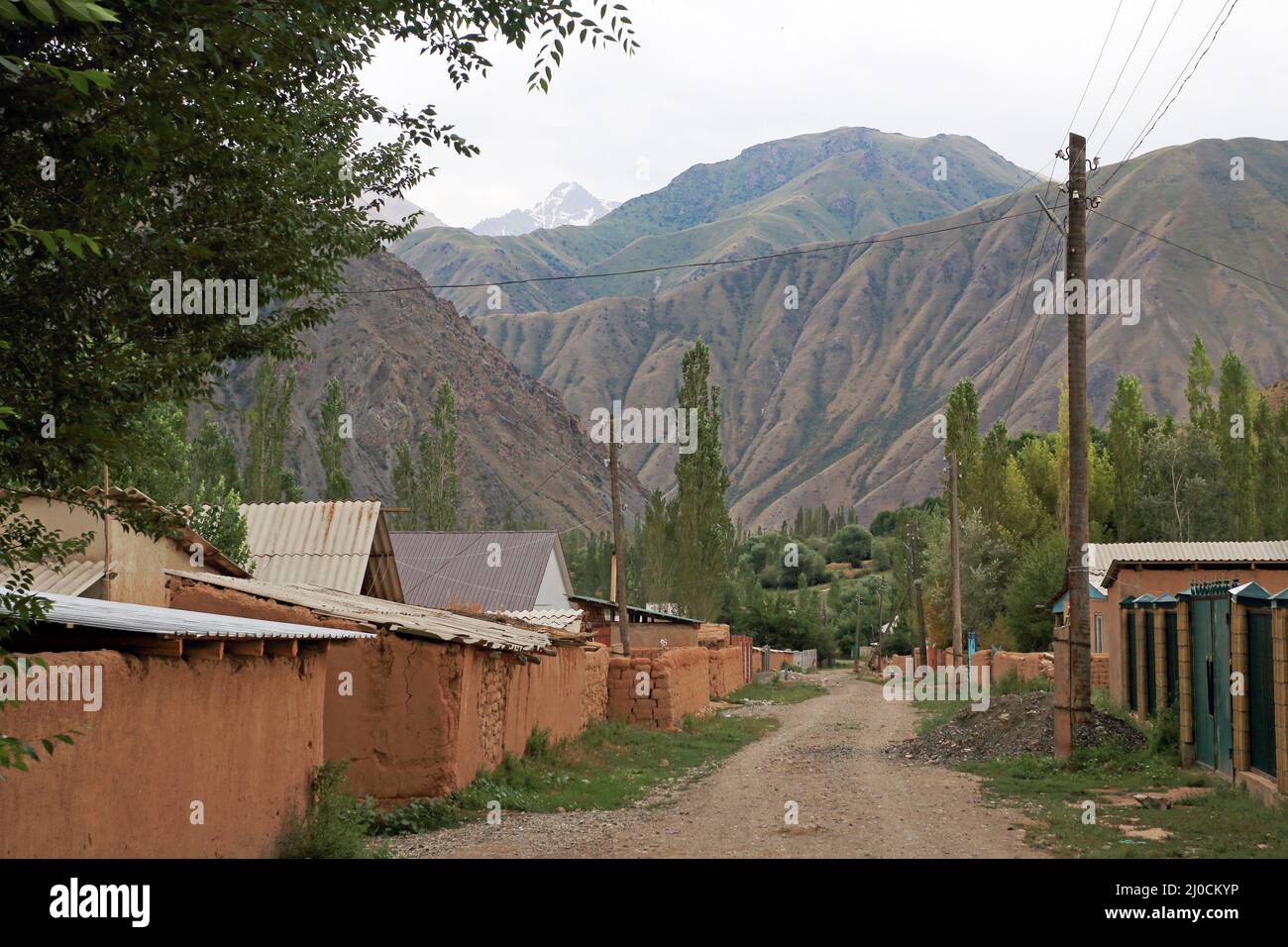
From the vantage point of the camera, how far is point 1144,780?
52.9ft

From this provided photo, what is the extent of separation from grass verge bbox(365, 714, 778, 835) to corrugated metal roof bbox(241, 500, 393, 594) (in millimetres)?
6608

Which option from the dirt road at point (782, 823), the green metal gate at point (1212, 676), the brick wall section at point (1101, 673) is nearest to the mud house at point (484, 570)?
the brick wall section at point (1101, 673)

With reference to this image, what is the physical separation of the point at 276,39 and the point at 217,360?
2.47m

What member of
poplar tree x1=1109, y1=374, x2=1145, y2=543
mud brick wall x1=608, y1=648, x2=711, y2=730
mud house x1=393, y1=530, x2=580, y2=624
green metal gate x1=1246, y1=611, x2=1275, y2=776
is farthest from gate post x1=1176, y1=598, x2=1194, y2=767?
poplar tree x1=1109, y1=374, x2=1145, y2=543

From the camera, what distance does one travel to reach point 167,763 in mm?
8266

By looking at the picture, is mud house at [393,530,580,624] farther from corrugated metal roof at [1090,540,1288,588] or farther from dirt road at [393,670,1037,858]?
dirt road at [393,670,1037,858]

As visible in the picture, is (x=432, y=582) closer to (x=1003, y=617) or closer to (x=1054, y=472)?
(x=1003, y=617)

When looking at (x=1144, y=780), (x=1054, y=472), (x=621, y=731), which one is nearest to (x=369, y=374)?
(x=1054, y=472)

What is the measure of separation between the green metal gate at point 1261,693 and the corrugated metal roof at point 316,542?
17536mm

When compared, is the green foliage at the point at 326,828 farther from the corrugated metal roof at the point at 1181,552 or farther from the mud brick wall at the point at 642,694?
Result: the corrugated metal roof at the point at 1181,552

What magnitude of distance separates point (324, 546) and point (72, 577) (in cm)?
986

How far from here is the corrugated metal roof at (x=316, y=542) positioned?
2636 cm

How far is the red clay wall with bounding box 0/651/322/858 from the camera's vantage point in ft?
22.4

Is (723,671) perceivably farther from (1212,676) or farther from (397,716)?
(397,716)
